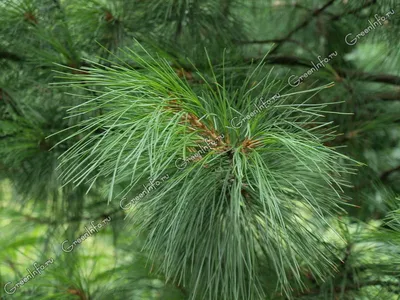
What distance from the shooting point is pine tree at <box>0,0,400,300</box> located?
0.51 metres

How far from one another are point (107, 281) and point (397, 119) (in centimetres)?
53

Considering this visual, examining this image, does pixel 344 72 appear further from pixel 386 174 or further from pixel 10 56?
pixel 10 56

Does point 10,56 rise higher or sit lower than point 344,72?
Answer: lower

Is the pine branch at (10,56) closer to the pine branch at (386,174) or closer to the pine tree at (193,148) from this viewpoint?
the pine tree at (193,148)

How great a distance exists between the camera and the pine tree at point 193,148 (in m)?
0.51

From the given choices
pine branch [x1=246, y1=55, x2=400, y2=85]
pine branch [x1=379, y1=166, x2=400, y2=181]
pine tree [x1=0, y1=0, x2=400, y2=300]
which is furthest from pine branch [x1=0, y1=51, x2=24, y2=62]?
pine branch [x1=379, y1=166, x2=400, y2=181]

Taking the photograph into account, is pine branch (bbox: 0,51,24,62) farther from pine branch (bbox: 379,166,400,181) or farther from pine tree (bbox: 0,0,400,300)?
pine branch (bbox: 379,166,400,181)

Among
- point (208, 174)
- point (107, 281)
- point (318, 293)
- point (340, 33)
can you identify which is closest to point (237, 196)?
point (208, 174)

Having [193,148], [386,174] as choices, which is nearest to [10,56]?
[193,148]

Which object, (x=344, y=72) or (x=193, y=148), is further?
(x=344, y=72)

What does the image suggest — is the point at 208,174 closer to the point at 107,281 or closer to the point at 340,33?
the point at 107,281

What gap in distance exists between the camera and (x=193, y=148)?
0.52 meters

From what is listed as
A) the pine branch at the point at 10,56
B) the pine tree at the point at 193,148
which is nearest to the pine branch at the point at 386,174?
the pine tree at the point at 193,148

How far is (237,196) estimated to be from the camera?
48 cm
